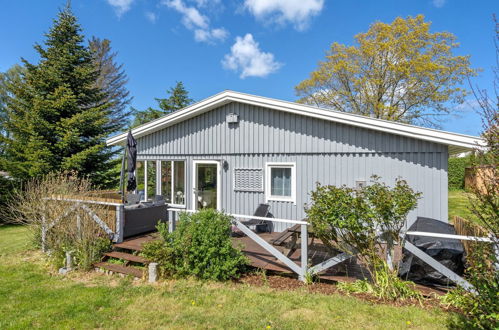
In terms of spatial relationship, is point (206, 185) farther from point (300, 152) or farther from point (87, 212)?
point (87, 212)

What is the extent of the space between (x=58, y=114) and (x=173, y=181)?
21.8 ft

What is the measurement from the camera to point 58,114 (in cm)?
1167

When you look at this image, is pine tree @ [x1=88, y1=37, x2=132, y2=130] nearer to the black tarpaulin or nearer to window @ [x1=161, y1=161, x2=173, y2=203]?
window @ [x1=161, y1=161, x2=173, y2=203]

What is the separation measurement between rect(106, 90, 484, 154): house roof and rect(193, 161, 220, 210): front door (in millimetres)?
1768

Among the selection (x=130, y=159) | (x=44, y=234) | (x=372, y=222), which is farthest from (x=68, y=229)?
(x=372, y=222)

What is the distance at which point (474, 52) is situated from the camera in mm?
16984

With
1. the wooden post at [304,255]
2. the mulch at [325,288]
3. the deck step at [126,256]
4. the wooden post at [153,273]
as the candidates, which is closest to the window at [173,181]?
the deck step at [126,256]

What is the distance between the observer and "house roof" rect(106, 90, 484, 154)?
5.73m

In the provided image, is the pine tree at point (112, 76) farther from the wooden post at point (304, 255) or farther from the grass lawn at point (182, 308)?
the wooden post at point (304, 255)

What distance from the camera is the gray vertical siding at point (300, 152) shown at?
6297mm

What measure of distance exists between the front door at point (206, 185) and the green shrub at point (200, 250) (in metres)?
3.74

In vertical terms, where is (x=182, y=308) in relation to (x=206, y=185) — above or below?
below

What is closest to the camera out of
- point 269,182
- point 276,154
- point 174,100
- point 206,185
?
point 276,154

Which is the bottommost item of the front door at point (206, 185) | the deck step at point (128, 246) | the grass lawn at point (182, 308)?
the grass lawn at point (182, 308)
